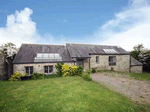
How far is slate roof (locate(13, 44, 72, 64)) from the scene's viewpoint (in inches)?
485

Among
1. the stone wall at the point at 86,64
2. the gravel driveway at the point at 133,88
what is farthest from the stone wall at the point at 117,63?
the gravel driveway at the point at 133,88

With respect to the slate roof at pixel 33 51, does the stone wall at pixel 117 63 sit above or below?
below

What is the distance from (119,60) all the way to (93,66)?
7.63 m

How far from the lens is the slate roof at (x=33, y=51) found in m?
12.3

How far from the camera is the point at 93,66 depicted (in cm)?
1714

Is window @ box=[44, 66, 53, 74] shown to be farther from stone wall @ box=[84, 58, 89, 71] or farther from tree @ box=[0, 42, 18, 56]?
tree @ box=[0, 42, 18, 56]

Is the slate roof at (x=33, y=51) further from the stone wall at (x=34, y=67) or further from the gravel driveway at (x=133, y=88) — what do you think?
the gravel driveway at (x=133, y=88)

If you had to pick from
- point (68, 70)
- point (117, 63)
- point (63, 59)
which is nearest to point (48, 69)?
point (63, 59)

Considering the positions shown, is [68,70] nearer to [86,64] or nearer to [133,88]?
[86,64]

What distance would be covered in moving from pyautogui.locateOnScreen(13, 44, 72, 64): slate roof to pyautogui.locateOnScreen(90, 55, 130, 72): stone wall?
20.3 feet

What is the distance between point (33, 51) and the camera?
14414 mm

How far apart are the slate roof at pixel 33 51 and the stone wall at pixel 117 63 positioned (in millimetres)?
6193

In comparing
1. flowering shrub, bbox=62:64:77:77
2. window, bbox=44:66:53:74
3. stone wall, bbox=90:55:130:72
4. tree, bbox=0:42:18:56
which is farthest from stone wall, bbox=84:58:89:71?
tree, bbox=0:42:18:56

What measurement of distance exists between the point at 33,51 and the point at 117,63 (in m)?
19.8
